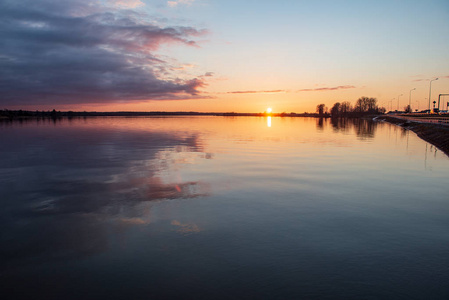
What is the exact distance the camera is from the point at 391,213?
12188 mm

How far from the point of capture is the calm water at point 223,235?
287 inches

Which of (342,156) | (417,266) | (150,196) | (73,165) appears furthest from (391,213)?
(73,165)

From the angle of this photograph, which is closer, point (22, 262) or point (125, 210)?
point (22, 262)

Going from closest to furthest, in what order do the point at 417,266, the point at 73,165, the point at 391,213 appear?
the point at 417,266 → the point at 391,213 → the point at 73,165

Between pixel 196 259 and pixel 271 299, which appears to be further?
pixel 196 259

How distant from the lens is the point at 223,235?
32.9 feet

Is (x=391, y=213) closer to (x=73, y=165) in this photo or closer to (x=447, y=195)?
(x=447, y=195)

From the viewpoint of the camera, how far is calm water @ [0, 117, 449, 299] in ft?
23.9

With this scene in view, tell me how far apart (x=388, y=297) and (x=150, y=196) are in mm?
10568

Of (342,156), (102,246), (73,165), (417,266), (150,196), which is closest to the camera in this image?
(417,266)

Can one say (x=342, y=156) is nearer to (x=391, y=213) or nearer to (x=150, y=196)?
(x=391, y=213)

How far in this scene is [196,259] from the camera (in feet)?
27.8

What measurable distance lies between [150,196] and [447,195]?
14809 mm

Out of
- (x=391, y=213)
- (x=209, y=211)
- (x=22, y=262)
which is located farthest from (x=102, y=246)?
(x=391, y=213)
